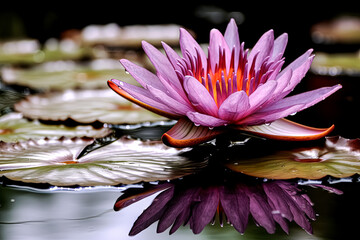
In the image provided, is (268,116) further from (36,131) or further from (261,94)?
(36,131)

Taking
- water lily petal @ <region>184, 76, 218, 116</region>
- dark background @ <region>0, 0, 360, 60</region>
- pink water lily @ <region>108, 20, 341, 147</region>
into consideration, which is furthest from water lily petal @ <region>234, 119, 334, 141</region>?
dark background @ <region>0, 0, 360, 60</region>

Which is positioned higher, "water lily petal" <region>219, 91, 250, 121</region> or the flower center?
the flower center

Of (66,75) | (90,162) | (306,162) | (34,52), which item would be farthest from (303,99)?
(34,52)

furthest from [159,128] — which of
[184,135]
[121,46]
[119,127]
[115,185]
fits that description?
[121,46]

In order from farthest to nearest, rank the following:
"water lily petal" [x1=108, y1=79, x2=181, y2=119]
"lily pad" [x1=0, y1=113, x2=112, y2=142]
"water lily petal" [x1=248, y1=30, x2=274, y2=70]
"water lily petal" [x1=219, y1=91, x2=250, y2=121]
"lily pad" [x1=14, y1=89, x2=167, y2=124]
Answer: "lily pad" [x1=14, y1=89, x2=167, y2=124] → "lily pad" [x1=0, y1=113, x2=112, y2=142] → "water lily petal" [x1=248, y1=30, x2=274, y2=70] → "water lily petal" [x1=108, y1=79, x2=181, y2=119] → "water lily petal" [x1=219, y1=91, x2=250, y2=121]

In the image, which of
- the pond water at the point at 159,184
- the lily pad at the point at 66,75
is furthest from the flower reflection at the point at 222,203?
the lily pad at the point at 66,75

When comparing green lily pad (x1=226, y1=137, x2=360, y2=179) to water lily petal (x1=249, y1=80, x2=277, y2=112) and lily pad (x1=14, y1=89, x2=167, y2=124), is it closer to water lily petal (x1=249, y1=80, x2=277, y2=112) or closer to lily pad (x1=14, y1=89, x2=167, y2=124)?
water lily petal (x1=249, y1=80, x2=277, y2=112)

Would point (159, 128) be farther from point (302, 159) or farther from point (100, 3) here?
point (100, 3)

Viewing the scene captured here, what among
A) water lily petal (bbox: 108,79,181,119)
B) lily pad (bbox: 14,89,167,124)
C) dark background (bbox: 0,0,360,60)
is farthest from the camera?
dark background (bbox: 0,0,360,60)
